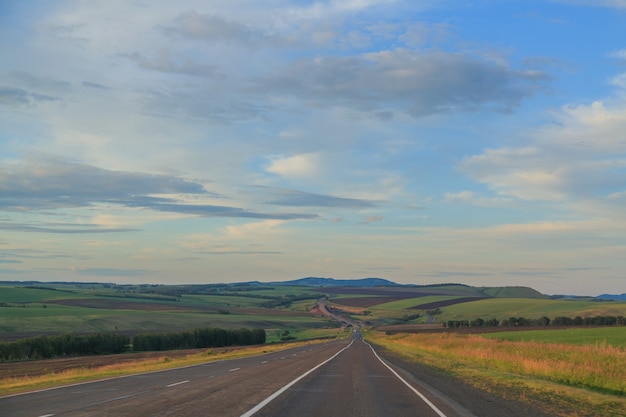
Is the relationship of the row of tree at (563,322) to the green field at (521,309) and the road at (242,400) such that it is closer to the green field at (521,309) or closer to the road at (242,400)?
the green field at (521,309)

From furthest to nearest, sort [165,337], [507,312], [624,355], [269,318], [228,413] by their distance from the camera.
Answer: [269,318]
[507,312]
[165,337]
[624,355]
[228,413]

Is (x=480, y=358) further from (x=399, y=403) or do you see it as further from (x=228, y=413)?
(x=228, y=413)

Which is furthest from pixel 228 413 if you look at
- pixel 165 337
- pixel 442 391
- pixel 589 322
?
pixel 589 322

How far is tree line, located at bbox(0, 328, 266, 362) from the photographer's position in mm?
71350

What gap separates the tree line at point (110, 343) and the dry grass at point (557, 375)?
170ft

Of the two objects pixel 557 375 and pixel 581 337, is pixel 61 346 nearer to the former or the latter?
pixel 581 337

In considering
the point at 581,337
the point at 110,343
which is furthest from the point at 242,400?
the point at 110,343

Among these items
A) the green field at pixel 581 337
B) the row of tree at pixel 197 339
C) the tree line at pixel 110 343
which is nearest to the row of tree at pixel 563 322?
the green field at pixel 581 337

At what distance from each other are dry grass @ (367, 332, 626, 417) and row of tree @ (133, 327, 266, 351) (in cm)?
6216

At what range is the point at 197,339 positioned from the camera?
103m

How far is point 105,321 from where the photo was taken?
12681 centimetres

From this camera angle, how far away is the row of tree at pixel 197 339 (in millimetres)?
93438

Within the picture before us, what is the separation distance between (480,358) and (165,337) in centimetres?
6668

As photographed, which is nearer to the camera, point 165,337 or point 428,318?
point 165,337
